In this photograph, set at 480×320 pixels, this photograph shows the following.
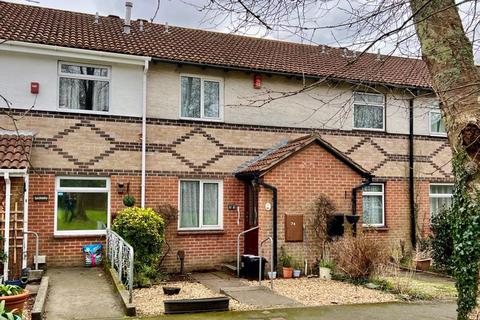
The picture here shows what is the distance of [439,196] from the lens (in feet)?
55.1

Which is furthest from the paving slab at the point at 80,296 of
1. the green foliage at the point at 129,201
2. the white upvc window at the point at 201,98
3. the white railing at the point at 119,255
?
the white upvc window at the point at 201,98

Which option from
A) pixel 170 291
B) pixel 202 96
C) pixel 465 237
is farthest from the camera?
pixel 202 96

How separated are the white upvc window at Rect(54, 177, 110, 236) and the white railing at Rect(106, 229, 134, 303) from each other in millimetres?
770

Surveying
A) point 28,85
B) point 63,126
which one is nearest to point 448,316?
point 63,126

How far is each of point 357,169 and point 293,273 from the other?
3.41m

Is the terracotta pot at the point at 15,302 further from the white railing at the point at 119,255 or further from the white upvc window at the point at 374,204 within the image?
the white upvc window at the point at 374,204

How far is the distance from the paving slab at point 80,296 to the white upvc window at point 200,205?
9.26ft

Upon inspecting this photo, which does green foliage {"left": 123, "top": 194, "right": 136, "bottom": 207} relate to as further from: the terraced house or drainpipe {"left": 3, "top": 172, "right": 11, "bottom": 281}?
drainpipe {"left": 3, "top": 172, "right": 11, "bottom": 281}

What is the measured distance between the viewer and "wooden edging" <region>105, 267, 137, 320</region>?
8.04 metres

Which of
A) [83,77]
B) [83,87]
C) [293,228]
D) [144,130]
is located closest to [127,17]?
[83,77]

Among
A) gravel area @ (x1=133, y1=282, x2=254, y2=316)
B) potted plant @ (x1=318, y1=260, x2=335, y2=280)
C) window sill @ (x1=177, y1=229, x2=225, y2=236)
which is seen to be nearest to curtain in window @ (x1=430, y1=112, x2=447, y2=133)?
potted plant @ (x1=318, y1=260, x2=335, y2=280)

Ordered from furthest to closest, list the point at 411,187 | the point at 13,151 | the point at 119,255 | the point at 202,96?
the point at 411,187 → the point at 202,96 → the point at 13,151 → the point at 119,255

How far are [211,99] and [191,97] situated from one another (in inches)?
23.0

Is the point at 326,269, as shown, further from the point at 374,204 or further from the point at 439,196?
the point at 439,196
